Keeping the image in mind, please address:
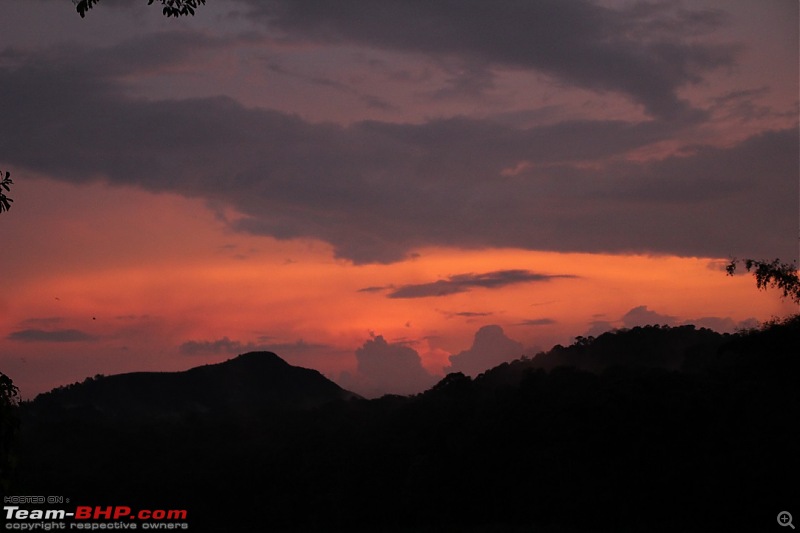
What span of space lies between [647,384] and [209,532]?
43.9 metres

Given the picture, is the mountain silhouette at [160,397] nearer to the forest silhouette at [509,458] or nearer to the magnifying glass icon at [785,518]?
the forest silhouette at [509,458]

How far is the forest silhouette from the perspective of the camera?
186ft

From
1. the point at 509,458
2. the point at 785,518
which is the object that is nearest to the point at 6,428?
the point at 785,518

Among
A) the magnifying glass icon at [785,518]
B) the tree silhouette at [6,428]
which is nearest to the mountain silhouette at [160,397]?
the magnifying glass icon at [785,518]

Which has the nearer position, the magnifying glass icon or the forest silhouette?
the magnifying glass icon

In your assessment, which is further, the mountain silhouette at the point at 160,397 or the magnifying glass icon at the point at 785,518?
the mountain silhouette at the point at 160,397

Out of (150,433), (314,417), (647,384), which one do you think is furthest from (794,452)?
(150,433)

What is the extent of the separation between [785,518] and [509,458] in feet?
82.7

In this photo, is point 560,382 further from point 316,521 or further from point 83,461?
point 83,461

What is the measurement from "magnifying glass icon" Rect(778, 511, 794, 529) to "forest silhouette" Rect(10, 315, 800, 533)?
0.88m

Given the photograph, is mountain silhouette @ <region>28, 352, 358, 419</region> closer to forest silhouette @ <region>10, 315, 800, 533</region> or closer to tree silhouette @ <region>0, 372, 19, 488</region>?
forest silhouette @ <region>10, 315, 800, 533</region>

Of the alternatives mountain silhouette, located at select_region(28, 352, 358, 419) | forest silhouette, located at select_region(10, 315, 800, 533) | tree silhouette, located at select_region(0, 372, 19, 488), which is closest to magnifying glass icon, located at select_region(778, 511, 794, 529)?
forest silhouette, located at select_region(10, 315, 800, 533)

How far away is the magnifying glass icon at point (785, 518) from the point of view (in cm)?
4924

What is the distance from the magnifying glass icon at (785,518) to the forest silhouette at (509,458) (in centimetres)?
88
